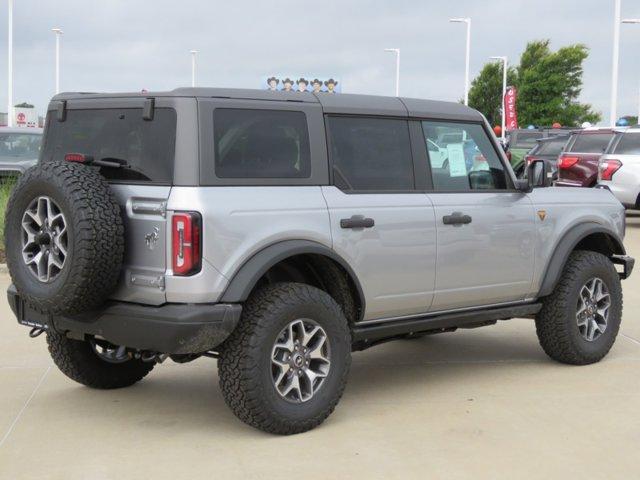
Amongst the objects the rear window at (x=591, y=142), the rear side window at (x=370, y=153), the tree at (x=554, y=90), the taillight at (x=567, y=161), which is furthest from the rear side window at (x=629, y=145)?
the tree at (x=554, y=90)

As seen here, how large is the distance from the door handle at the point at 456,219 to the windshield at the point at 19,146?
36.1ft

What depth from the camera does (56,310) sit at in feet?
16.2

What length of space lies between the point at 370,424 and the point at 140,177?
178 centimetres

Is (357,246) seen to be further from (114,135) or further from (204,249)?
(114,135)

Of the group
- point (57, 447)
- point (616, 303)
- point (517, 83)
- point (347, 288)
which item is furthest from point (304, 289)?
point (517, 83)

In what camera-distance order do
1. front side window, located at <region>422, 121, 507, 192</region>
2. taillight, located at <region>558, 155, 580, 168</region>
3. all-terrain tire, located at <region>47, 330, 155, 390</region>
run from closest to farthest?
1. all-terrain tire, located at <region>47, 330, 155, 390</region>
2. front side window, located at <region>422, 121, 507, 192</region>
3. taillight, located at <region>558, 155, 580, 168</region>

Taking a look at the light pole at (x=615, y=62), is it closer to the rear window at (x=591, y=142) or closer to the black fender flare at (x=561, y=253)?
the rear window at (x=591, y=142)

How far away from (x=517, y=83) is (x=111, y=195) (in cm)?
5863

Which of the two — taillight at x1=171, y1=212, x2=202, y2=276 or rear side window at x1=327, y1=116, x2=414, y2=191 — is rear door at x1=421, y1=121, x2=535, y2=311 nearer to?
rear side window at x1=327, y1=116, x2=414, y2=191

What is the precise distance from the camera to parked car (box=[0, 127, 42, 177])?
15.6 metres

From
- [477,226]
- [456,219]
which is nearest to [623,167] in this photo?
[477,226]

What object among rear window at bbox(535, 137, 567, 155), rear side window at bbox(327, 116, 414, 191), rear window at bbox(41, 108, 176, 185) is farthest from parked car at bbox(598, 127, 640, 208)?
rear window at bbox(41, 108, 176, 185)

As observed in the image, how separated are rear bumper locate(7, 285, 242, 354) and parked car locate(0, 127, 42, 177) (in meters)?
10.9

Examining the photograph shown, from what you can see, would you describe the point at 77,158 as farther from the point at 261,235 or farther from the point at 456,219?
the point at 456,219
